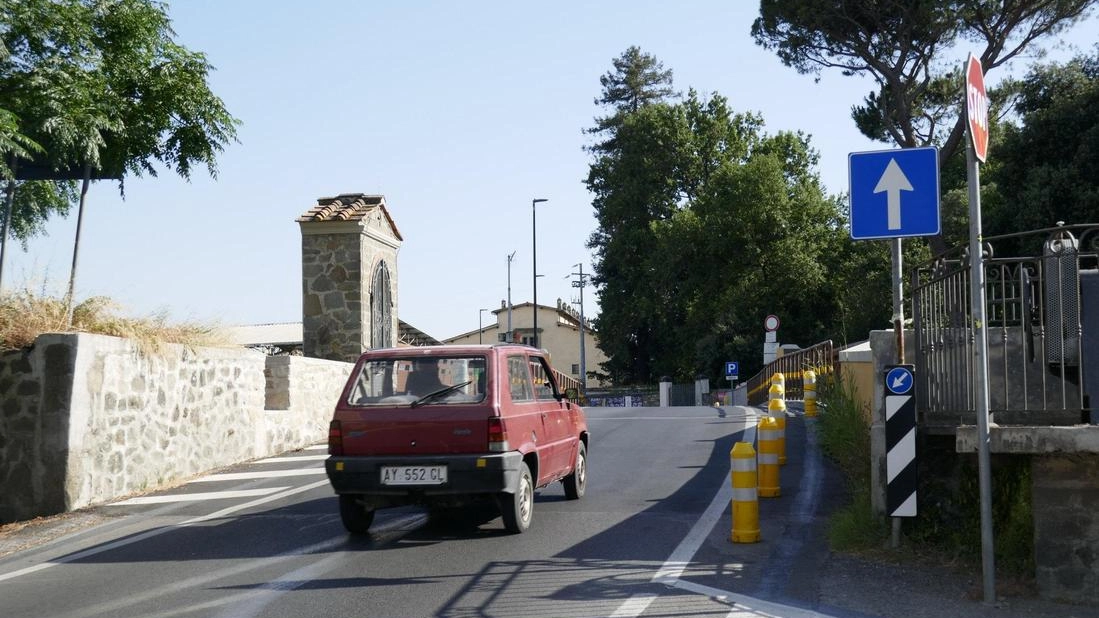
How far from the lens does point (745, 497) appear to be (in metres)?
8.55

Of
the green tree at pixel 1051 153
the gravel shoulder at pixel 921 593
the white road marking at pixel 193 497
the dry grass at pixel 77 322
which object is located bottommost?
the gravel shoulder at pixel 921 593

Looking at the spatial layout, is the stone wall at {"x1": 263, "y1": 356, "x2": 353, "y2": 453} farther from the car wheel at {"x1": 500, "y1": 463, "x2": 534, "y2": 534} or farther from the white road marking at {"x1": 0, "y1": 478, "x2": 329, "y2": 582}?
the car wheel at {"x1": 500, "y1": 463, "x2": 534, "y2": 534}

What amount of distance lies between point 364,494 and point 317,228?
41.7 feet

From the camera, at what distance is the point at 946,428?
299 inches

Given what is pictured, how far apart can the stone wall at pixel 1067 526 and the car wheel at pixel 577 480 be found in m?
5.31

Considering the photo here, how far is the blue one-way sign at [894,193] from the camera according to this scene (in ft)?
27.2

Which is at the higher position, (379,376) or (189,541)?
(379,376)

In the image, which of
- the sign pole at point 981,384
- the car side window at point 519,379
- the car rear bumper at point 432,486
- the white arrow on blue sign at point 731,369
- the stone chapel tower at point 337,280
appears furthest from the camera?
the white arrow on blue sign at point 731,369

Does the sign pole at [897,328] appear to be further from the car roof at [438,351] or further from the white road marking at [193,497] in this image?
the white road marking at [193,497]

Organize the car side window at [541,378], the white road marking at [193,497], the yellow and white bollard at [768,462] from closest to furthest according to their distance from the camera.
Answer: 1. the car side window at [541,378]
2. the yellow and white bollard at [768,462]
3. the white road marking at [193,497]

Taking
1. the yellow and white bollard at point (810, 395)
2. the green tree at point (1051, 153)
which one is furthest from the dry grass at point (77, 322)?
the green tree at point (1051, 153)

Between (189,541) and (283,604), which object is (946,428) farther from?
(189,541)

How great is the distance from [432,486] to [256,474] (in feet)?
18.7

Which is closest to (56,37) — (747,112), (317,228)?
(317,228)
